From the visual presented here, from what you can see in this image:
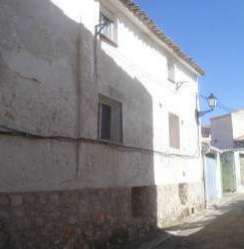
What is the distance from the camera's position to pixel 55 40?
25.8 feet

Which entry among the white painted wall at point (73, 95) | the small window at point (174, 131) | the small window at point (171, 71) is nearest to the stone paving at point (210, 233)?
the white painted wall at point (73, 95)

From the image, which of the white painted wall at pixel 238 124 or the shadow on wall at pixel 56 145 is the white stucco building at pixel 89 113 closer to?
the shadow on wall at pixel 56 145

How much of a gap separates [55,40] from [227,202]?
44.0ft

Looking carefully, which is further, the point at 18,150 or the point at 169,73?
the point at 169,73

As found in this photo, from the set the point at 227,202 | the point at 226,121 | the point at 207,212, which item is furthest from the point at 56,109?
the point at 226,121

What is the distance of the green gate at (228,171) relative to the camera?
947 inches

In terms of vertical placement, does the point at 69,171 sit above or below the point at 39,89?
below

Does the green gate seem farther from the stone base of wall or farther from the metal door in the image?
the stone base of wall

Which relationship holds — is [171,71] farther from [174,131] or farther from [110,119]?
[110,119]

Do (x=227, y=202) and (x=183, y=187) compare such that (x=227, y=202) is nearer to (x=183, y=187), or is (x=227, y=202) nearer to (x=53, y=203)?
(x=183, y=187)

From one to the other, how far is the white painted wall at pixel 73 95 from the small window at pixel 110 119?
19cm

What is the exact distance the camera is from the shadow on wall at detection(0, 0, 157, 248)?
6.72 meters

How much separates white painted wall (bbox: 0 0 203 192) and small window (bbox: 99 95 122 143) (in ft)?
0.62

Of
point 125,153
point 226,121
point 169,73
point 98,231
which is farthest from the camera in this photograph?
point 226,121
